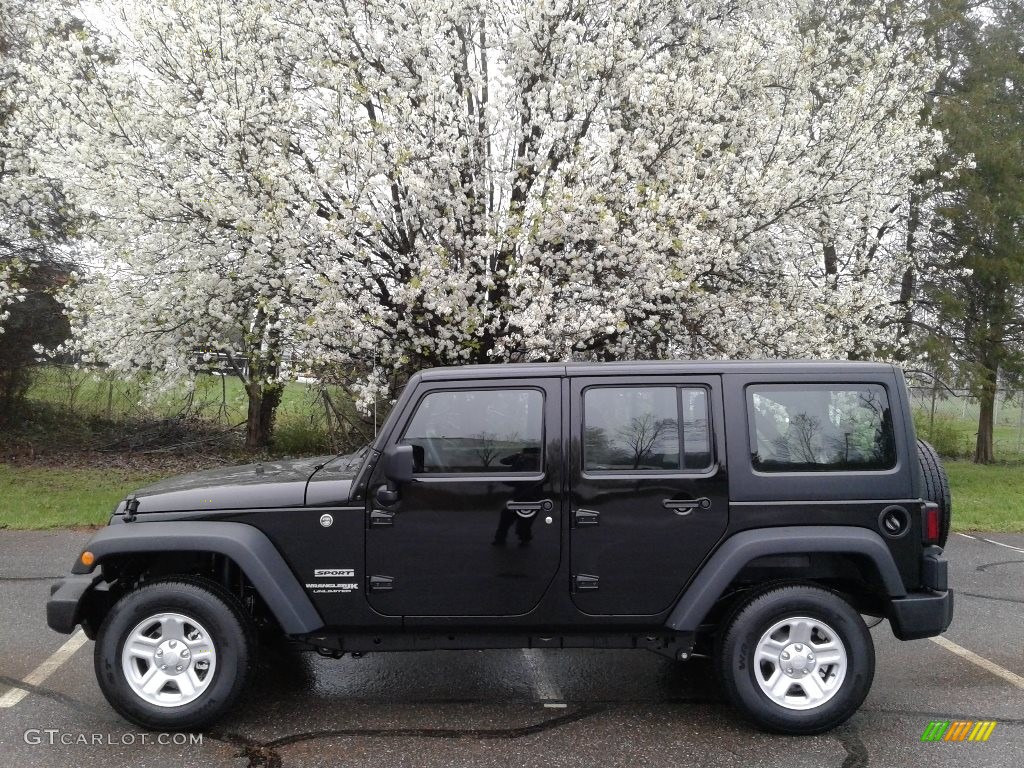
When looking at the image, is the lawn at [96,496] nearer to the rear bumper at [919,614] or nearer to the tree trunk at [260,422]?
the tree trunk at [260,422]

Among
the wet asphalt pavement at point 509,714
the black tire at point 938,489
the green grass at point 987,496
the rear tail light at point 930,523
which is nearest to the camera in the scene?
the wet asphalt pavement at point 509,714

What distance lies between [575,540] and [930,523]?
1816mm

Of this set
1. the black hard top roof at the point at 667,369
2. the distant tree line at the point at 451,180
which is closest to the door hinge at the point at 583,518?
the black hard top roof at the point at 667,369

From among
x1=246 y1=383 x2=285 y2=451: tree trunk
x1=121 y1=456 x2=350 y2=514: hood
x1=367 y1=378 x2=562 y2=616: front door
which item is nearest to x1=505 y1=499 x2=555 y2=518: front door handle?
x1=367 y1=378 x2=562 y2=616: front door

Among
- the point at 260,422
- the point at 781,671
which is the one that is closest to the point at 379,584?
the point at 781,671

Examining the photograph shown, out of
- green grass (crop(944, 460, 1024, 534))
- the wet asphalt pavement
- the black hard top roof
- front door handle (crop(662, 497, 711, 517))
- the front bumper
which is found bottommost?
green grass (crop(944, 460, 1024, 534))

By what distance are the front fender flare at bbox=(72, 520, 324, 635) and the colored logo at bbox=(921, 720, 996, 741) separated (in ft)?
10.2

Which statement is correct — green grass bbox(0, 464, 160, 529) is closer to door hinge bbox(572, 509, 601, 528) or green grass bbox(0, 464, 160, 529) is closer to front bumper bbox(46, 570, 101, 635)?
front bumper bbox(46, 570, 101, 635)

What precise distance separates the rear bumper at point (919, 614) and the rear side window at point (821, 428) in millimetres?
671

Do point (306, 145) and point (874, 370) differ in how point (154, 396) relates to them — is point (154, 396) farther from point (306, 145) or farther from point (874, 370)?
point (874, 370)

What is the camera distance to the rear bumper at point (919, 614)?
14.6 feet

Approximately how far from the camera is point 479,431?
4.59 metres

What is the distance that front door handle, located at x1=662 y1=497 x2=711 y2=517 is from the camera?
450 cm

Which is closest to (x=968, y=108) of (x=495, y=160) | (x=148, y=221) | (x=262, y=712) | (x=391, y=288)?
(x=495, y=160)
